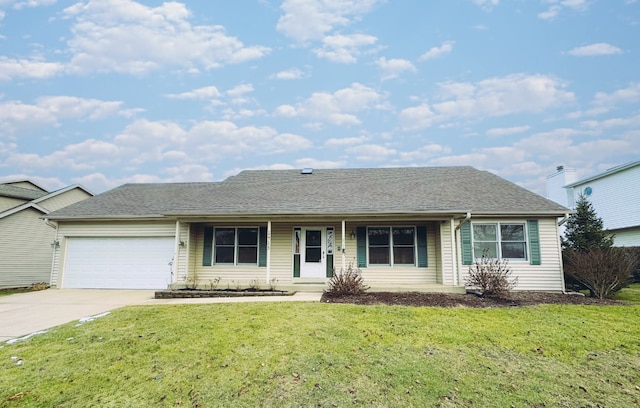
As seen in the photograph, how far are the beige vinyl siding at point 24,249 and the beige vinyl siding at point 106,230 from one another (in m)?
3.49

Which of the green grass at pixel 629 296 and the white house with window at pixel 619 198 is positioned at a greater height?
the white house with window at pixel 619 198

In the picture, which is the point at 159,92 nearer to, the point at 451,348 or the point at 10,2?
the point at 10,2

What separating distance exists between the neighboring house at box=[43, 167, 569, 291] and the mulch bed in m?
1.14

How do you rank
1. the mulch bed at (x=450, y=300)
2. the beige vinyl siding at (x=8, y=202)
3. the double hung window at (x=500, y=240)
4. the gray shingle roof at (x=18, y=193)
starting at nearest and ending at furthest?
1. the mulch bed at (x=450, y=300)
2. the double hung window at (x=500, y=240)
3. the beige vinyl siding at (x=8, y=202)
4. the gray shingle roof at (x=18, y=193)

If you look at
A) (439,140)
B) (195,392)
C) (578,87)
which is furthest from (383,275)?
(578,87)

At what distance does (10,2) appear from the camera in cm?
1162

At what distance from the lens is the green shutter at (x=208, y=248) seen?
12078 millimetres

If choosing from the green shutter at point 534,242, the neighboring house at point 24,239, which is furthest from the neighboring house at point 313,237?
the neighboring house at point 24,239

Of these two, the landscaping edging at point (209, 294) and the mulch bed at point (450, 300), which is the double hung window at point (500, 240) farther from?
the landscaping edging at point (209, 294)

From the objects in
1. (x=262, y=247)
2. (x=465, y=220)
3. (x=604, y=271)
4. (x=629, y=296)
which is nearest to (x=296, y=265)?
(x=262, y=247)

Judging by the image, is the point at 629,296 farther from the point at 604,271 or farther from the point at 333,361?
the point at 333,361

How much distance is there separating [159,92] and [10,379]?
14.7 meters

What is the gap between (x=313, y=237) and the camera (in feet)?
39.8

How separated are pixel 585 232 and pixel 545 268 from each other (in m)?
1.91
